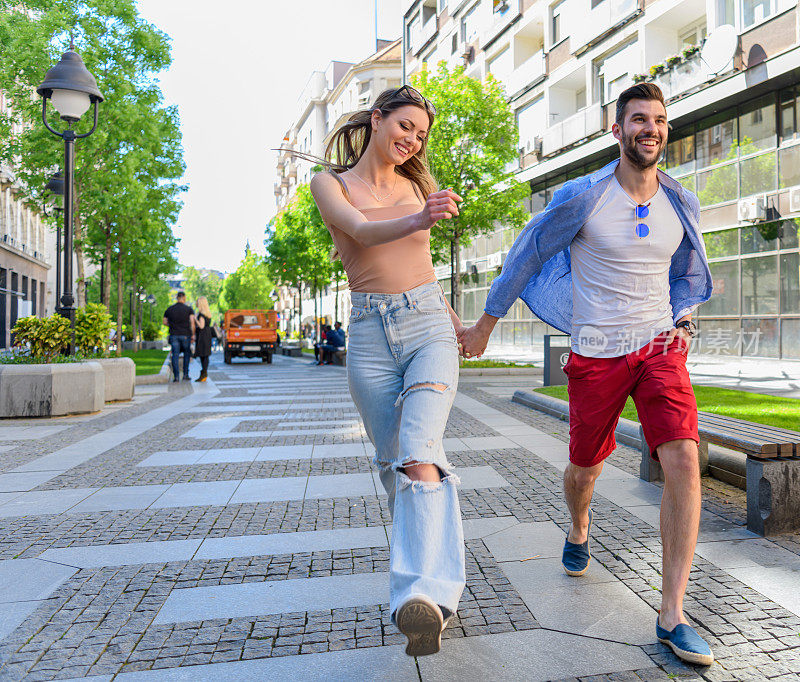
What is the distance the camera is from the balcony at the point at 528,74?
26516 millimetres

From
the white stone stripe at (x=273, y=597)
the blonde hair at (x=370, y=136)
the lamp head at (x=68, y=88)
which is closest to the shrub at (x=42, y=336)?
the lamp head at (x=68, y=88)

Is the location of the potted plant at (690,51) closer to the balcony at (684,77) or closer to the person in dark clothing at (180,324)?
the balcony at (684,77)

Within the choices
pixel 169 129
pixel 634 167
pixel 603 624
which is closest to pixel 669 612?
pixel 603 624

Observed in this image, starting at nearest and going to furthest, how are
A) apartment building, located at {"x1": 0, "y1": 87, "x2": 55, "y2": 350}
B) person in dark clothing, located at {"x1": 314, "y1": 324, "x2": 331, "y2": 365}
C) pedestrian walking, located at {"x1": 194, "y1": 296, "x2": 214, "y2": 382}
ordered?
pedestrian walking, located at {"x1": 194, "y1": 296, "x2": 214, "y2": 382} < person in dark clothing, located at {"x1": 314, "y1": 324, "x2": 331, "y2": 365} < apartment building, located at {"x1": 0, "y1": 87, "x2": 55, "y2": 350}

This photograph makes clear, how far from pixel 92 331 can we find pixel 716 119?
16.0m

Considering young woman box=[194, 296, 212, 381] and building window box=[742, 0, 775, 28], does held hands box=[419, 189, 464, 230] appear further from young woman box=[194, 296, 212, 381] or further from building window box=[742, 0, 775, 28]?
building window box=[742, 0, 775, 28]

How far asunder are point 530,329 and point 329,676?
26.4m

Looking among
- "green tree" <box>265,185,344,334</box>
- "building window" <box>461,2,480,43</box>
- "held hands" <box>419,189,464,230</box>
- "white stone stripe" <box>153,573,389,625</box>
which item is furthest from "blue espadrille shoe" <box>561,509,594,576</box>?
"building window" <box>461,2,480,43</box>

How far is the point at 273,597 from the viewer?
3.10 m

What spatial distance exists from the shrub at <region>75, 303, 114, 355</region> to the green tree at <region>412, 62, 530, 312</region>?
9.00 meters

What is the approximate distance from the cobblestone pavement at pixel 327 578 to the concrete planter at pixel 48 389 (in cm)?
322

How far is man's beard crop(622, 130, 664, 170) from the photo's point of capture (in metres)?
2.85

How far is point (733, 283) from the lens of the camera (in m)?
18.4

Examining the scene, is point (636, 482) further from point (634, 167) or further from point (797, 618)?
point (634, 167)
